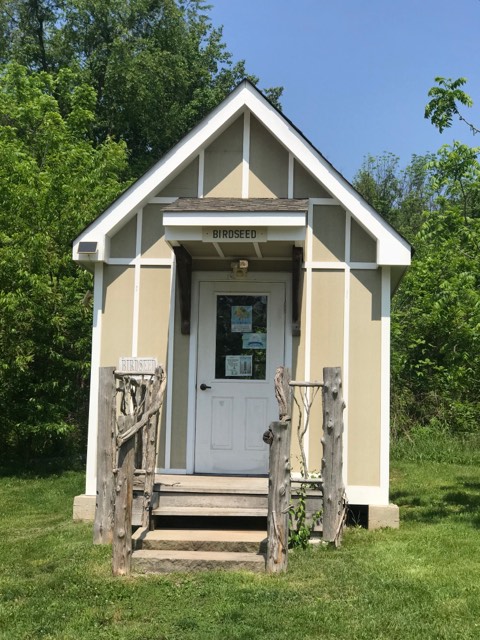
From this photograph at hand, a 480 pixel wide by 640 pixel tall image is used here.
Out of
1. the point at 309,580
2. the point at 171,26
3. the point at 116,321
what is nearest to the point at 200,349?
the point at 116,321

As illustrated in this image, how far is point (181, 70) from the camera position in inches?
1059

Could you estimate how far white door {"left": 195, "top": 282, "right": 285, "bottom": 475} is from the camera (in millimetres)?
8172

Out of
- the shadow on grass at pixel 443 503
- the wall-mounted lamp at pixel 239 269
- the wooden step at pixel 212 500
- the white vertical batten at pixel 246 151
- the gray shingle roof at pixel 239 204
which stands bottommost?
the shadow on grass at pixel 443 503

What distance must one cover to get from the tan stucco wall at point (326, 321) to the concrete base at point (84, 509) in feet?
9.45

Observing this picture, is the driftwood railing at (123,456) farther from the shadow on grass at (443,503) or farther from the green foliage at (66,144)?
the green foliage at (66,144)

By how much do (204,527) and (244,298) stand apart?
289 cm

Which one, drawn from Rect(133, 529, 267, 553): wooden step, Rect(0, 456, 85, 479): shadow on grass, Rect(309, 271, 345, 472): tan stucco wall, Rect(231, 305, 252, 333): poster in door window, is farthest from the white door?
Rect(0, 456, 85, 479): shadow on grass

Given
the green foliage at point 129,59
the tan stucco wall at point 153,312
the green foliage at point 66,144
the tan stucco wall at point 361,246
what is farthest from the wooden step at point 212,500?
the green foliage at point 129,59

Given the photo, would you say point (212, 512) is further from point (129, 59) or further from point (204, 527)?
point (129, 59)

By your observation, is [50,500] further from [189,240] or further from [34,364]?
[189,240]

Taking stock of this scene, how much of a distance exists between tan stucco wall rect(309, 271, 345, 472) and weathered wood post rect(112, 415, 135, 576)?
116 inches

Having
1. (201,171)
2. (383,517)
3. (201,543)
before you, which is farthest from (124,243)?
(383,517)

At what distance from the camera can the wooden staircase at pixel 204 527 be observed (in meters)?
5.79

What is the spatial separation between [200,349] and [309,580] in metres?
3.50
